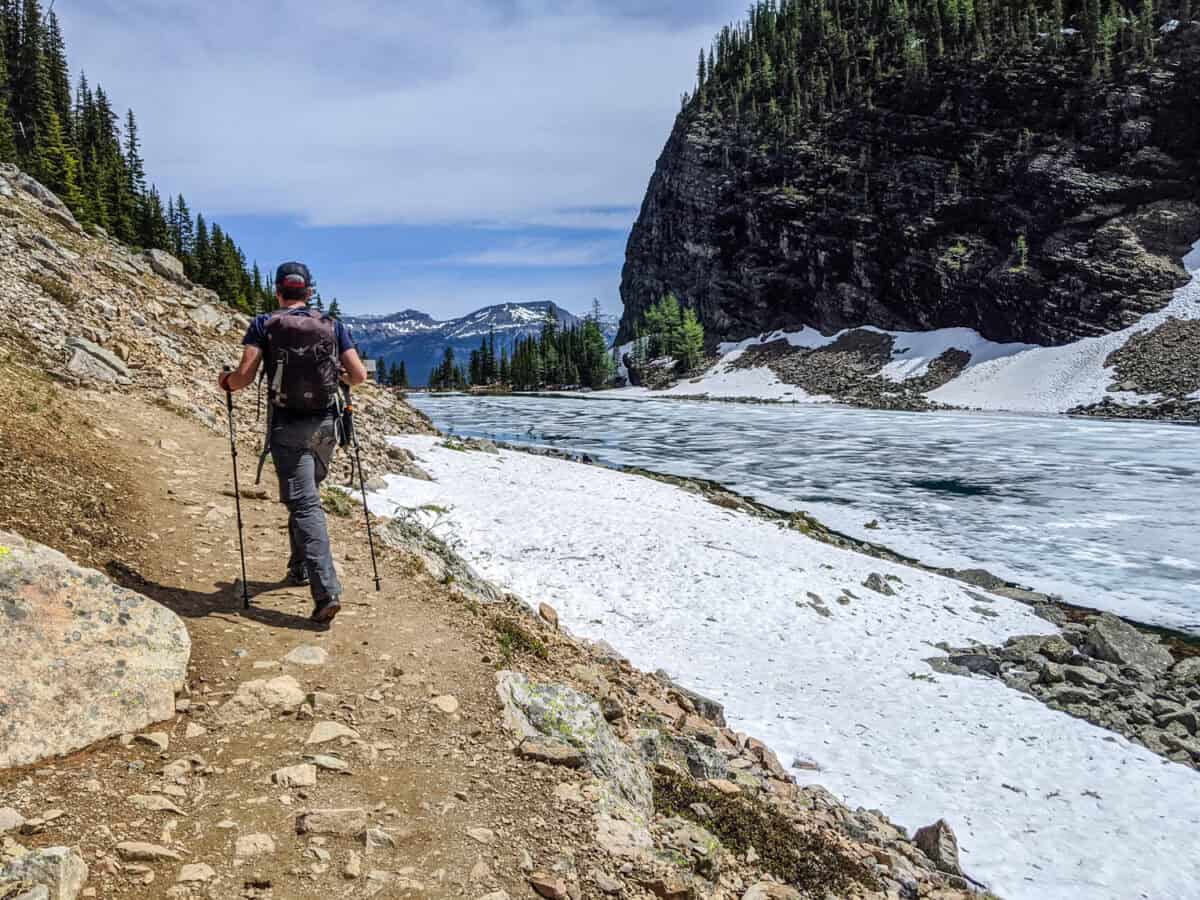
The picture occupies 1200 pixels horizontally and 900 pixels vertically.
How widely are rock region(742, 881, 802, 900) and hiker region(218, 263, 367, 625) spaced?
14.1 ft

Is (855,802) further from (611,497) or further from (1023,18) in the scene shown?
(1023,18)

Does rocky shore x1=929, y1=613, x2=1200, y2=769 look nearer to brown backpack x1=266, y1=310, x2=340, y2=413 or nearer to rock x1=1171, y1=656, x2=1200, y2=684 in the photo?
rock x1=1171, y1=656, x2=1200, y2=684

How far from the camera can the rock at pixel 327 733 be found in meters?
4.57

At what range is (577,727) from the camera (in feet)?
17.4

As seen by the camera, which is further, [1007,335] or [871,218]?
[871,218]

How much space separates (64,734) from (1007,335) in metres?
105

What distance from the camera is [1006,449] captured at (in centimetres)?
3878

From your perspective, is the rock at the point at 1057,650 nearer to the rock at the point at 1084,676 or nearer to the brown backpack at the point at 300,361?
the rock at the point at 1084,676

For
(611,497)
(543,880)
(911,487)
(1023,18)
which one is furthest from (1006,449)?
(1023,18)

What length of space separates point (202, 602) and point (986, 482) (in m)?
30.7

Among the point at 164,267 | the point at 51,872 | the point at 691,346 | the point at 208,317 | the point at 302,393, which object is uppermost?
the point at 691,346

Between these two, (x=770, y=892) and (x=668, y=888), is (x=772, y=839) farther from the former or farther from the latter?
(x=668, y=888)

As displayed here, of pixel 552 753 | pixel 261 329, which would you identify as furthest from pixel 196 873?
pixel 261 329

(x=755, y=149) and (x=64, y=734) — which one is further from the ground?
(x=755, y=149)
